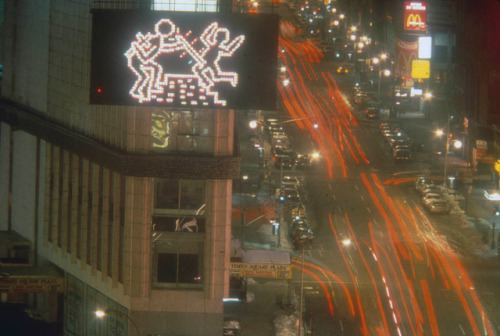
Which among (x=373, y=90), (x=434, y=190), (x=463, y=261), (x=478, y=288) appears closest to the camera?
(x=478, y=288)

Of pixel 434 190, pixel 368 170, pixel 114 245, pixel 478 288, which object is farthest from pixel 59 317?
pixel 368 170

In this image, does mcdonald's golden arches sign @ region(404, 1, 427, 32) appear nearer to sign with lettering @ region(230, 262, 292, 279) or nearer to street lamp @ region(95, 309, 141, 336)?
sign with lettering @ region(230, 262, 292, 279)

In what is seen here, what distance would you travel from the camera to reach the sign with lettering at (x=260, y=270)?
62500 mm

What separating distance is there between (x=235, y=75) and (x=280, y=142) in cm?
6627

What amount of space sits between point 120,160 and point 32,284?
11919mm

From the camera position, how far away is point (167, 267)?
5134 cm

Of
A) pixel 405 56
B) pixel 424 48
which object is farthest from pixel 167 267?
pixel 424 48

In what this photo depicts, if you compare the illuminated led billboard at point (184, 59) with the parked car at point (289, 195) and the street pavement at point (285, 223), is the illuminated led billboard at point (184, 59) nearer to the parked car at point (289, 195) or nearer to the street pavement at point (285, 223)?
the street pavement at point (285, 223)

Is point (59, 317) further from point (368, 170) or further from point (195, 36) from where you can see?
point (368, 170)

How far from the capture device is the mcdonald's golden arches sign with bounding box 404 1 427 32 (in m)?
114

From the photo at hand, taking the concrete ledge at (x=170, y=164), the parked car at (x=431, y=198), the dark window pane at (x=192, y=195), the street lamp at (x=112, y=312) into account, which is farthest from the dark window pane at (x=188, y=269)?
the parked car at (x=431, y=198)

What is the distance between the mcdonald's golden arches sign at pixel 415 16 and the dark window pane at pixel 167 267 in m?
69.9

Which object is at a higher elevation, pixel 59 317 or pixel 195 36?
pixel 195 36

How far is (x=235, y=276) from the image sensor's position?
2525 inches
